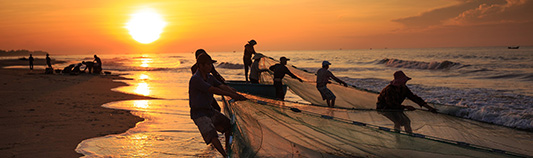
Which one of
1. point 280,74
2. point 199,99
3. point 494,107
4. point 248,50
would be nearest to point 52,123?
point 199,99

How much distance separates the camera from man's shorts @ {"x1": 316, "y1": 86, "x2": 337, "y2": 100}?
381 inches

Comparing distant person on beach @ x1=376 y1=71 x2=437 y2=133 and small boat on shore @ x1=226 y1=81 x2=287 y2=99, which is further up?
distant person on beach @ x1=376 y1=71 x2=437 y2=133

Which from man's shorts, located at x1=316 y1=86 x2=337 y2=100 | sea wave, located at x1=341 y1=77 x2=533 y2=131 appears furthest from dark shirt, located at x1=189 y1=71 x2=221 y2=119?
man's shorts, located at x1=316 y1=86 x2=337 y2=100

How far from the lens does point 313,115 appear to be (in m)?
4.91

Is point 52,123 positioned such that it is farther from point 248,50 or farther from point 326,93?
point 326,93

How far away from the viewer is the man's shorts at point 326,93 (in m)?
9.69

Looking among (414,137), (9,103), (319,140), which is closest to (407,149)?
(414,137)

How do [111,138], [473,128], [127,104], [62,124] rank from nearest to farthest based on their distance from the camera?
1. [473,128]
2. [111,138]
3. [62,124]
4. [127,104]

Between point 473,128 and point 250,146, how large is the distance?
360 centimetres

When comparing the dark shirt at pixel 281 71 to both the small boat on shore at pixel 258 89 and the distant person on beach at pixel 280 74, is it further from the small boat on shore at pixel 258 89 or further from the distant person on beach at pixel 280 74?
the small boat on shore at pixel 258 89

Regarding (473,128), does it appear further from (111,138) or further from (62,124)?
(62,124)

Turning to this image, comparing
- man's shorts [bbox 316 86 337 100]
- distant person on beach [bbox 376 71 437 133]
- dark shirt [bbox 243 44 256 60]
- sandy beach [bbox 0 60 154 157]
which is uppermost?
dark shirt [bbox 243 44 256 60]

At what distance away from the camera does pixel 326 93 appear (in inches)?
386

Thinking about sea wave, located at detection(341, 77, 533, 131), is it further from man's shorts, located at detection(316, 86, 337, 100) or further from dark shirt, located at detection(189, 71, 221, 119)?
dark shirt, located at detection(189, 71, 221, 119)
